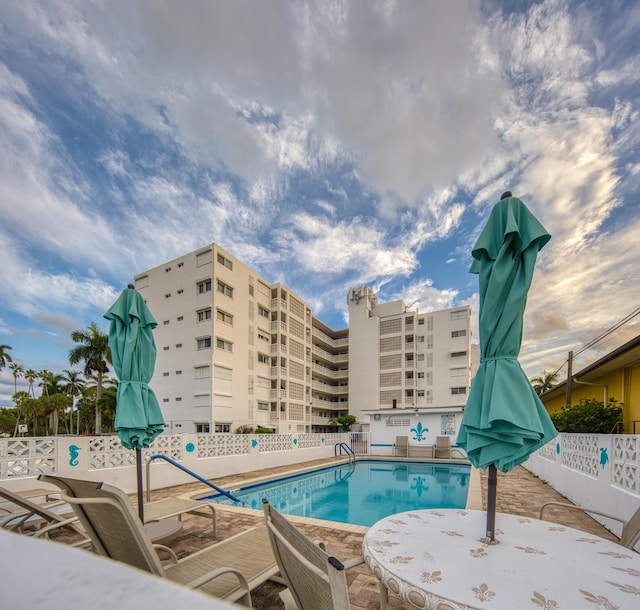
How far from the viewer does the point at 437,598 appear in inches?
62.7

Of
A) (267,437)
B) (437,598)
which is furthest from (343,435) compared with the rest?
(437,598)

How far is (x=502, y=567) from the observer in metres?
1.90

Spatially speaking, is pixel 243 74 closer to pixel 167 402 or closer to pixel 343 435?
pixel 343 435

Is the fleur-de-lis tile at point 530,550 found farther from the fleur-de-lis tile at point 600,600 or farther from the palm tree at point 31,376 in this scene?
the palm tree at point 31,376

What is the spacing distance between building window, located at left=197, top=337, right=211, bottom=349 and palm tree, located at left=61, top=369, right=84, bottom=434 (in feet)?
104

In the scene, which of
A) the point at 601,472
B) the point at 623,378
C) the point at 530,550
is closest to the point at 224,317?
→ the point at 623,378

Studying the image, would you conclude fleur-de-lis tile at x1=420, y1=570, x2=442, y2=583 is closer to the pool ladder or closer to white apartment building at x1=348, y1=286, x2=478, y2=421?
the pool ladder

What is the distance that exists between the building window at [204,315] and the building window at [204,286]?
1468 millimetres

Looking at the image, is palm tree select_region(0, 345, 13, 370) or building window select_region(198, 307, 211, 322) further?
palm tree select_region(0, 345, 13, 370)

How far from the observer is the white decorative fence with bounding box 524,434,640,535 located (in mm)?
4871

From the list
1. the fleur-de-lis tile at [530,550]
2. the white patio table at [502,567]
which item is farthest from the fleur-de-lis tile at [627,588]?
the fleur-de-lis tile at [530,550]

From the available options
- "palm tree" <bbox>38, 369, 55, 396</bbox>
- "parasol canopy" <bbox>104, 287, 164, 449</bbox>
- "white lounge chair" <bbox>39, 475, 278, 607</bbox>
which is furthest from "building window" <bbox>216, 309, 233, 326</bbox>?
"palm tree" <bbox>38, 369, 55, 396</bbox>

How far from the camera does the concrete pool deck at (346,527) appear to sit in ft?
10.4

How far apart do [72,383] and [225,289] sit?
34850 mm
